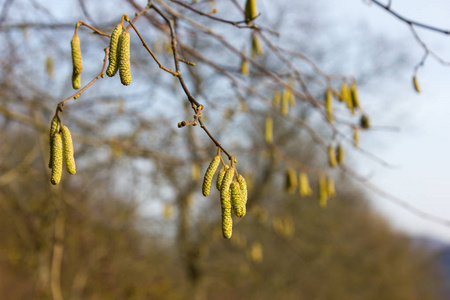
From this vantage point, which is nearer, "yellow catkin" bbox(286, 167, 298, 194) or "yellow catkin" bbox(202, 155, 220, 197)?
"yellow catkin" bbox(202, 155, 220, 197)

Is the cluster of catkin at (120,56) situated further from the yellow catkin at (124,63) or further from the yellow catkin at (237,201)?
the yellow catkin at (237,201)

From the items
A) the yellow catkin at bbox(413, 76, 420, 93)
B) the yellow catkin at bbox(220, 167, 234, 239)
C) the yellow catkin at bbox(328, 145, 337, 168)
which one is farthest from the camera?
the yellow catkin at bbox(328, 145, 337, 168)

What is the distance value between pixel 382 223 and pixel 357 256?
9.81 m

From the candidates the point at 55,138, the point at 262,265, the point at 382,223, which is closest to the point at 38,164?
the point at 55,138

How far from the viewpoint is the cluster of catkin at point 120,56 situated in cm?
109

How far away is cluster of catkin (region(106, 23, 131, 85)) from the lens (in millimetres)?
1090

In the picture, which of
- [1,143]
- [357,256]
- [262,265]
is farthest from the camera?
[357,256]

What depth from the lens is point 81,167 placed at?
6.31 metres

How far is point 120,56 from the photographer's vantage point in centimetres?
110

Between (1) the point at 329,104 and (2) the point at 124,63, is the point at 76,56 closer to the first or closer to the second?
(2) the point at 124,63

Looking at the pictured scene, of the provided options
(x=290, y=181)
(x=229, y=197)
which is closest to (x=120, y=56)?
(x=229, y=197)

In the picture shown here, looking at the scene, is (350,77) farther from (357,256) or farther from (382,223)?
(382,223)

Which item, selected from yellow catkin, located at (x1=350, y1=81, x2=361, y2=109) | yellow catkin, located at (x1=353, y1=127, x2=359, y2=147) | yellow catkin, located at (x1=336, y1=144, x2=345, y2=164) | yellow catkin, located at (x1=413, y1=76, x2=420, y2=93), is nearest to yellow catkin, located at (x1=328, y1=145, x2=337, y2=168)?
yellow catkin, located at (x1=336, y1=144, x2=345, y2=164)

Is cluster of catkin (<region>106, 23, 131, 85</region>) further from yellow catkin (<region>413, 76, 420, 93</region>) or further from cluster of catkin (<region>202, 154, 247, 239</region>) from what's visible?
yellow catkin (<region>413, 76, 420, 93</region>)
